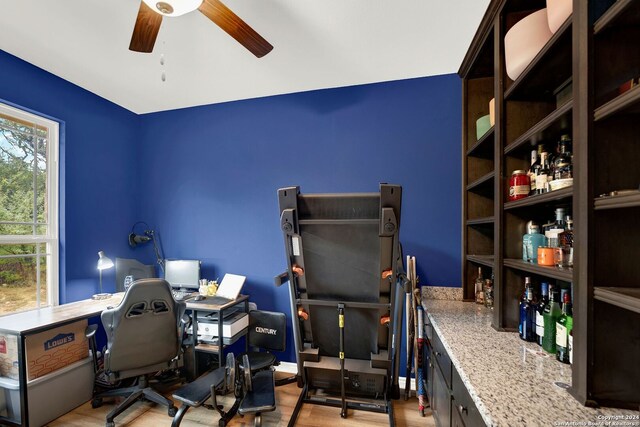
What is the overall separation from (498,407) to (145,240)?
135 inches

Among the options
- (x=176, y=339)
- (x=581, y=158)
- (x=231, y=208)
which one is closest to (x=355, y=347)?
(x=176, y=339)

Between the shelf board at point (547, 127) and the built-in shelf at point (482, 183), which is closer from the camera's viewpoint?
the shelf board at point (547, 127)

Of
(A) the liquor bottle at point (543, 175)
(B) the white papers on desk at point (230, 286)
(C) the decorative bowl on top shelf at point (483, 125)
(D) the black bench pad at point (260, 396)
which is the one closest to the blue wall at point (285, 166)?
(B) the white papers on desk at point (230, 286)

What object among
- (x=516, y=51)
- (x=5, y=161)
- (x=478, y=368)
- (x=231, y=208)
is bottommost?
(x=478, y=368)

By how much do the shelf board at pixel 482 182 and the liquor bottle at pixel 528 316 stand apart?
0.68 m

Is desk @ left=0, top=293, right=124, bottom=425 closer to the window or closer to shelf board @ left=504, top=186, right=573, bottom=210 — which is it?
the window

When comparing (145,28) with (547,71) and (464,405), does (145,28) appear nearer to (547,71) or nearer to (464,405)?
(547,71)

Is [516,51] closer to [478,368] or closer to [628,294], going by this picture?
[628,294]

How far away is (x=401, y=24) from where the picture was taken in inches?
72.2

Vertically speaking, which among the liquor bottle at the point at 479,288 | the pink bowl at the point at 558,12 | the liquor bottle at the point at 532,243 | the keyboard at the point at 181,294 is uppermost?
the pink bowl at the point at 558,12

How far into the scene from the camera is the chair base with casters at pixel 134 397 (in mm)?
1948

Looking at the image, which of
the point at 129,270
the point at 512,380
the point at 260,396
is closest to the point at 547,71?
the point at 512,380

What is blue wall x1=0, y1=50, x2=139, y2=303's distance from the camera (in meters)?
2.31

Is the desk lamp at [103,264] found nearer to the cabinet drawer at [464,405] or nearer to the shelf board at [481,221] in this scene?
the cabinet drawer at [464,405]
